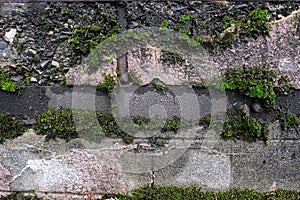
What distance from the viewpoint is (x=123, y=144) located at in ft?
8.45

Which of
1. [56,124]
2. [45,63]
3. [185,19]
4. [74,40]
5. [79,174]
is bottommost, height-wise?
[79,174]

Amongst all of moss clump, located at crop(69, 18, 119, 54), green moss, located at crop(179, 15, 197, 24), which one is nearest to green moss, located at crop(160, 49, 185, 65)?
green moss, located at crop(179, 15, 197, 24)

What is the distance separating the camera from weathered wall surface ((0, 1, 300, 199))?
2.54 metres

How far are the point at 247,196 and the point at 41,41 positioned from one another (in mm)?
1390

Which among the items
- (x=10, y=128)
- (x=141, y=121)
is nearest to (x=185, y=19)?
(x=141, y=121)

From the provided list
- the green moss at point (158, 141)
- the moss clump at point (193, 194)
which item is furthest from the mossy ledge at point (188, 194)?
the green moss at point (158, 141)

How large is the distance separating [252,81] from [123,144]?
2.51 ft

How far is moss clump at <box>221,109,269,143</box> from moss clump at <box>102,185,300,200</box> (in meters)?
0.31

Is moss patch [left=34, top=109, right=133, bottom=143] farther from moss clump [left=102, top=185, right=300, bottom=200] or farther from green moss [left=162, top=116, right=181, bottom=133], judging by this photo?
moss clump [left=102, top=185, right=300, bottom=200]

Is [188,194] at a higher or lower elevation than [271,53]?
lower

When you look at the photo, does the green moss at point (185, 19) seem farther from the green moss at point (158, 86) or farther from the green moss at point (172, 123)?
the green moss at point (172, 123)

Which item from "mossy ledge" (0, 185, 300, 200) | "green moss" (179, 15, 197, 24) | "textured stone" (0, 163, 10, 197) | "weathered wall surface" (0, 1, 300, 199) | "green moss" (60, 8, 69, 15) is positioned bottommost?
"mossy ledge" (0, 185, 300, 200)

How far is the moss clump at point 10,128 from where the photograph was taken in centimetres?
254

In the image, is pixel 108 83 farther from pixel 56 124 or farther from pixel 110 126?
pixel 56 124
